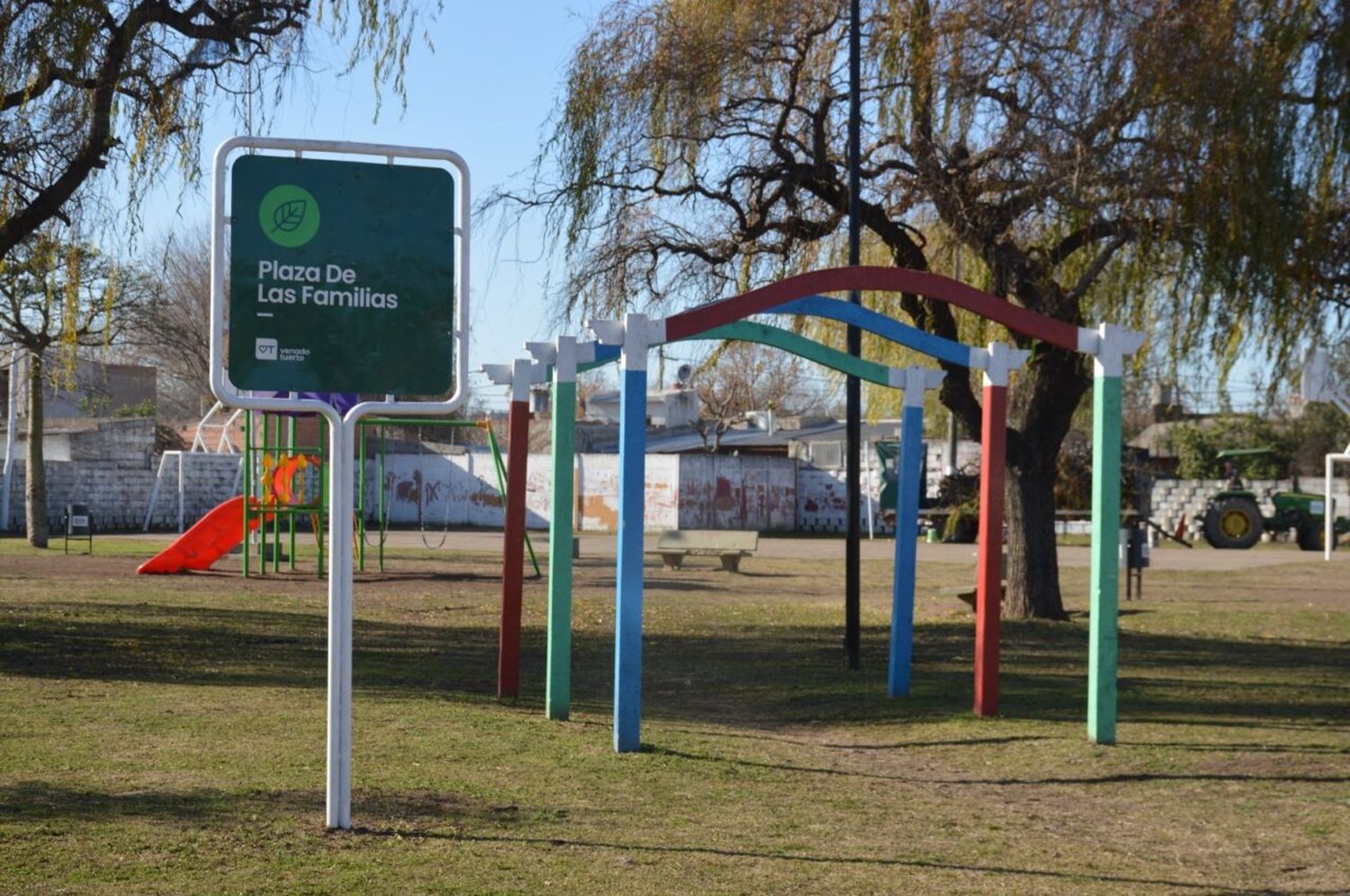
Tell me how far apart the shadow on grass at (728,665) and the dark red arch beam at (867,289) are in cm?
279

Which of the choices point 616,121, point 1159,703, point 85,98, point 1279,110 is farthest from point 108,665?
point 1279,110

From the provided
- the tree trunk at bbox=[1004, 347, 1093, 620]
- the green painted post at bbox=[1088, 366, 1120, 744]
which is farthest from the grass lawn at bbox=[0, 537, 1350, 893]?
the tree trunk at bbox=[1004, 347, 1093, 620]

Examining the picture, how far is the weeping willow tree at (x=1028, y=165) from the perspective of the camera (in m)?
12.3

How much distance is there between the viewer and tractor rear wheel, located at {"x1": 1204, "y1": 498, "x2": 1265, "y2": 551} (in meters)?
37.4

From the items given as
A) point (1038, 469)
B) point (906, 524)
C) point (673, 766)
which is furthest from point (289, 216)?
point (1038, 469)

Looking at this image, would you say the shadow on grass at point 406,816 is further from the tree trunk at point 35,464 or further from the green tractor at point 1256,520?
the green tractor at point 1256,520

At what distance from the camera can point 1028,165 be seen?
13.7 m

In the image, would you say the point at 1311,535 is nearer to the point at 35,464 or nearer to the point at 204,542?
the point at 204,542

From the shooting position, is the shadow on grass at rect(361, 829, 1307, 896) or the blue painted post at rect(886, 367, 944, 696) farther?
the blue painted post at rect(886, 367, 944, 696)

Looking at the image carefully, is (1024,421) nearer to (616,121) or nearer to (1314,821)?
(616,121)

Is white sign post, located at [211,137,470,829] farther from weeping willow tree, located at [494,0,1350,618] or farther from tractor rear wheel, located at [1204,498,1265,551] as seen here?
tractor rear wheel, located at [1204,498,1265,551]

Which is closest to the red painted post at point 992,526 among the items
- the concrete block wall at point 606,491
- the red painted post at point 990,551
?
the red painted post at point 990,551

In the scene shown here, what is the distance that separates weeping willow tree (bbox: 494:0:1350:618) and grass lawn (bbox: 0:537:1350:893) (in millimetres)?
3170

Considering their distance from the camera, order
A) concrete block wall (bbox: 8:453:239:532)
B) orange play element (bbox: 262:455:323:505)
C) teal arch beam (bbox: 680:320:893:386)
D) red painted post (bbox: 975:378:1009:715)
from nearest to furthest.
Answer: red painted post (bbox: 975:378:1009:715) → teal arch beam (bbox: 680:320:893:386) → orange play element (bbox: 262:455:323:505) → concrete block wall (bbox: 8:453:239:532)
